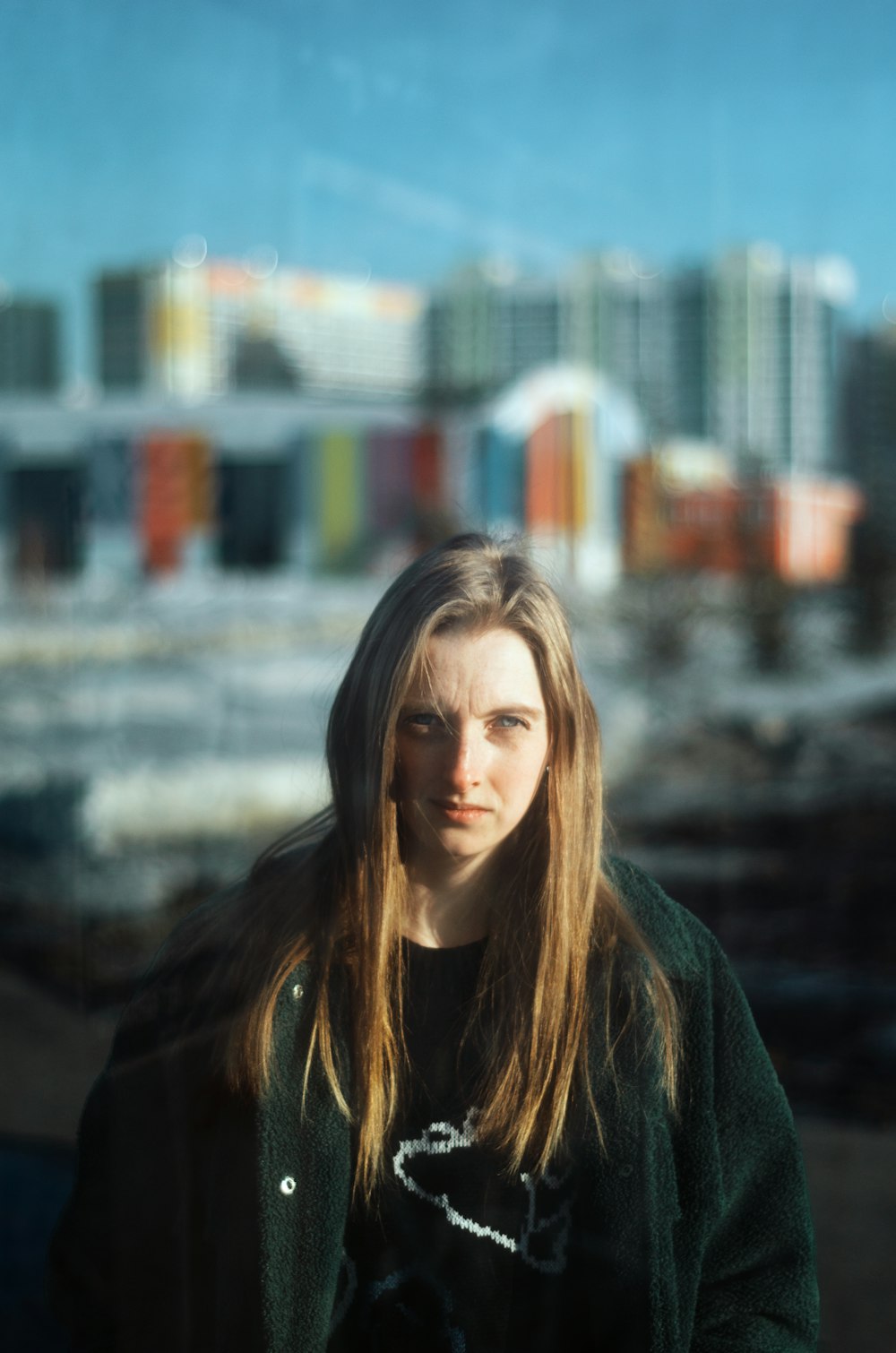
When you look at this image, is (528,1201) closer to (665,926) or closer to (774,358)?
(665,926)

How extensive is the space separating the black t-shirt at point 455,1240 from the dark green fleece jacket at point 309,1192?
0.06 ft

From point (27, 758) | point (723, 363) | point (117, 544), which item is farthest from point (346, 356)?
point (27, 758)

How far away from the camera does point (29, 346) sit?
297cm

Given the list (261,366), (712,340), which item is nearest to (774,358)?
(712,340)

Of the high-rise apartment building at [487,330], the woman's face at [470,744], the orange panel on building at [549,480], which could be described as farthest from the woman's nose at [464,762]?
the high-rise apartment building at [487,330]

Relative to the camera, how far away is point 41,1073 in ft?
8.96

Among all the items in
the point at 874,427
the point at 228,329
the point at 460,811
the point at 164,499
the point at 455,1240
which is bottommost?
the point at 455,1240

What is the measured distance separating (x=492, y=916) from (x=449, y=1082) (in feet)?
0.35

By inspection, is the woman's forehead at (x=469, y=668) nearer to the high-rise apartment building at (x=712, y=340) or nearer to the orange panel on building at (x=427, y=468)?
the orange panel on building at (x=427, y=468)

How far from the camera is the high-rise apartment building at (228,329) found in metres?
2.98

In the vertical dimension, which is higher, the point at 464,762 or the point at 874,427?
the point at 874,427

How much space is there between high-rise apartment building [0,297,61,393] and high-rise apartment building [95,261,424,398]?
0.36 feet

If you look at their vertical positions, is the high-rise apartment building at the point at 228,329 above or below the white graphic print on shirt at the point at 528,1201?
above

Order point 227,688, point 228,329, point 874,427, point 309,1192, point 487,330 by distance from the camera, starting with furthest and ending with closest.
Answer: point 874,427
point 227,688
point 487,330
point 228,329
point 309,1192
